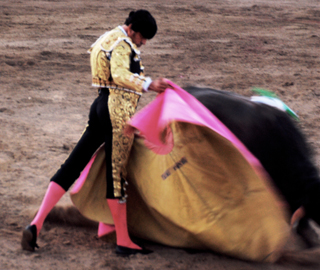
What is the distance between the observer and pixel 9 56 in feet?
22.5

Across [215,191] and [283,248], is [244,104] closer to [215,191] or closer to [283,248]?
[215,191]

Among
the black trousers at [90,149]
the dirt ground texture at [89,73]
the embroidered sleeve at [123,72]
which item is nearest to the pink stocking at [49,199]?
the black trousers at [90,149]

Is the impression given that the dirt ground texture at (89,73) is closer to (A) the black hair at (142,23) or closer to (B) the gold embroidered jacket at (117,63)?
(B) the gold embroidered jacket at (117,63)

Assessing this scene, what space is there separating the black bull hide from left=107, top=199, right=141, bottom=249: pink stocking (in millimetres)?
734

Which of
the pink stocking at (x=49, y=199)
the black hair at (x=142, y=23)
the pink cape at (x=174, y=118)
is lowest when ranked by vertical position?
the pink stocking at (x=49, y=199)

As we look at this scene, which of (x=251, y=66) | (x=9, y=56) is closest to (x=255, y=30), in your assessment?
(x=251, y=66)

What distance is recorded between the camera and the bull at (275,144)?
2.41 meters

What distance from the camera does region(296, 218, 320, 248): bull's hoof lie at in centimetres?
260

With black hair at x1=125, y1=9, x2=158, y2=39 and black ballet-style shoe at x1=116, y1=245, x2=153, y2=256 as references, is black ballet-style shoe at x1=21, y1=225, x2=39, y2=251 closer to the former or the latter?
black ballet-style shoe at x1=116, y1=245, x2=153, y2=256

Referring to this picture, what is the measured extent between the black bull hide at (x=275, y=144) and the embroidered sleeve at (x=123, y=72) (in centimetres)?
46

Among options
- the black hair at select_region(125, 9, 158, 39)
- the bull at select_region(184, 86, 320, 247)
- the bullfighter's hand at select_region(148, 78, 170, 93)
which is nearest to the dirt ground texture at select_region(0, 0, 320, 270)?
the bull at select_region(184, 86, 320, 247)

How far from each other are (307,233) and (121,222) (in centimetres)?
111

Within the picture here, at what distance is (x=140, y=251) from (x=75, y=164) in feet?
2.03

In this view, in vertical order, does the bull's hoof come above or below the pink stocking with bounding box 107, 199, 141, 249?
below
